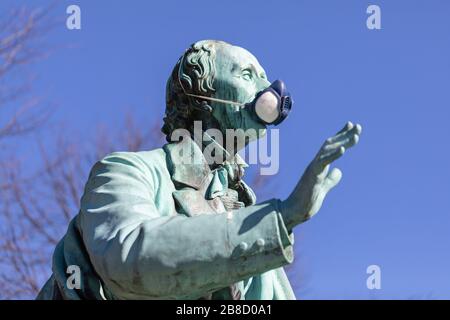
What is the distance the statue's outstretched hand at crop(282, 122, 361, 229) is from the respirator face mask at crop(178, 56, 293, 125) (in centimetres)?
63

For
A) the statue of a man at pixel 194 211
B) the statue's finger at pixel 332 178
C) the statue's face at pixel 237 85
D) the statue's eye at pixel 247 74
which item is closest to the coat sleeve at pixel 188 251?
the statue of a man at pixel 194 211

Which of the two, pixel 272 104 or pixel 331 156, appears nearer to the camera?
pixel 331 156

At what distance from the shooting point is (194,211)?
16.0 ft

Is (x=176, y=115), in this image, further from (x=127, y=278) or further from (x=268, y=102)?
(x=127, y=278)

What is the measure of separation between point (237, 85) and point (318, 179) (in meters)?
0.88

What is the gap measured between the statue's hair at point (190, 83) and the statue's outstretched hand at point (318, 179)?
0.89 m

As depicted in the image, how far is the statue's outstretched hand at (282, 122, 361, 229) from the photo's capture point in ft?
14.0

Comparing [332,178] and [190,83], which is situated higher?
[190,83]

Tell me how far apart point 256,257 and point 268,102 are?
814 mm

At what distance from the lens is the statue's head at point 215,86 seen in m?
5.03

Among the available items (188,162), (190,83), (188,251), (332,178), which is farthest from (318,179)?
(190,83)

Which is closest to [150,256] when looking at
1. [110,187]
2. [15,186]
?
[110,187]

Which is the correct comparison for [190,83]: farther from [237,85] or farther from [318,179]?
[318,179]
